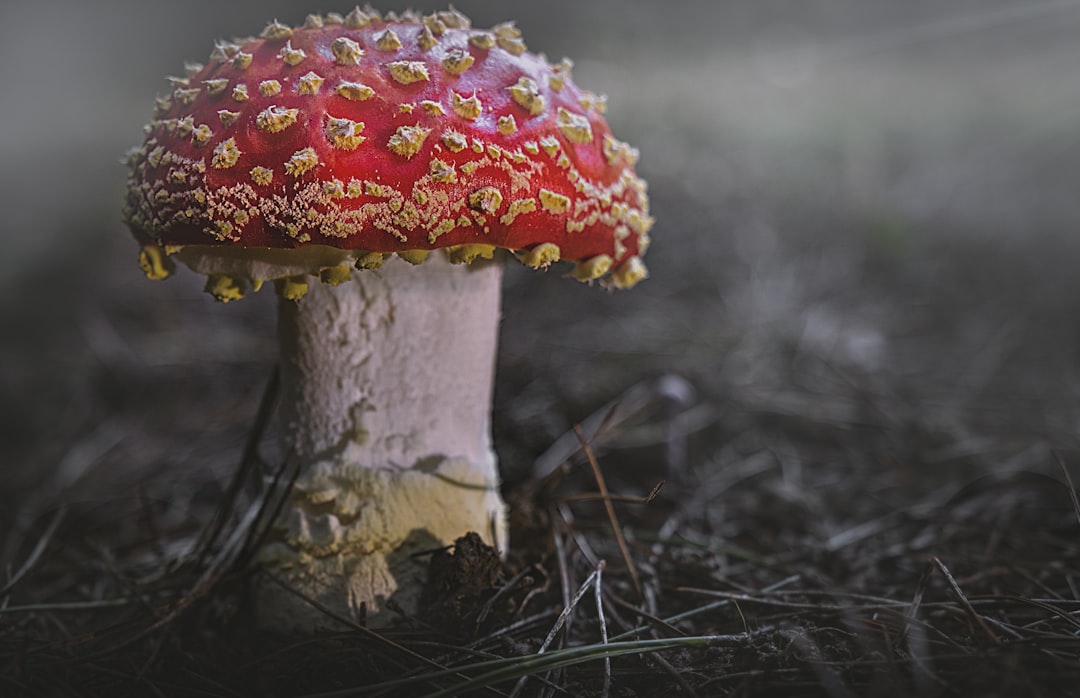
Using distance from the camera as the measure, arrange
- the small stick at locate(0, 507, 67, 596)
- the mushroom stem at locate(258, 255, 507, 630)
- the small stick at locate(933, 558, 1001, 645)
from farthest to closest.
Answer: the small stick at locate(0, 507, 67, 596) → the mushroom stem at locate(258, 255, 507, 630) → the small stick at locate(933, 558, 1001, 645)

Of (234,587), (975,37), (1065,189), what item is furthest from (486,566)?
(1065,189)

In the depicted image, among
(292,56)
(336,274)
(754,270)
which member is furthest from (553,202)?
(754,270)

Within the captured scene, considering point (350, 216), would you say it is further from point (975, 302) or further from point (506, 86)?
point (975, 302)

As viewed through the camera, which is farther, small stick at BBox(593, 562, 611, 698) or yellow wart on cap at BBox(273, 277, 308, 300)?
yellow wart on cap at BBox(273, 277, 308, 300)

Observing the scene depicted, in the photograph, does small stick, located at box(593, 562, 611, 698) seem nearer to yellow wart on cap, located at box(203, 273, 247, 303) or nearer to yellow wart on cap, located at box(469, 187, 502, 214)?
yellow wart on cap, located at box(469, 187, 502, 214)

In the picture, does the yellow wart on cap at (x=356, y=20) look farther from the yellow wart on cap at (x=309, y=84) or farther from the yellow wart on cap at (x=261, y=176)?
the yellow wart on cap at (x=261, y=176)

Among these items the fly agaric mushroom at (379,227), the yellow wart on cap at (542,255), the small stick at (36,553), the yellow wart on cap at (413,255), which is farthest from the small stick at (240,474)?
the yellow wart on cap at (542,255)

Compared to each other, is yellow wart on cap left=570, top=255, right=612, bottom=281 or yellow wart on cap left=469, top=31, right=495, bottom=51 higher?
yellow wart on cap left=469, top=31, right=495, bottom=51

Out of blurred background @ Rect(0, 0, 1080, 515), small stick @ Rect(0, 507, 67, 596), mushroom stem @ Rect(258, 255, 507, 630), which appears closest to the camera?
mushroom stem @ Rect(258, 255, 507, 630)

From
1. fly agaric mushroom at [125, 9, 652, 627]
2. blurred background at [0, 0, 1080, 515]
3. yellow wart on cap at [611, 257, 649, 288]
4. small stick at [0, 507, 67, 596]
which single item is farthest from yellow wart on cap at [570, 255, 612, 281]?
small stick at [0, 507, 67, 596]
